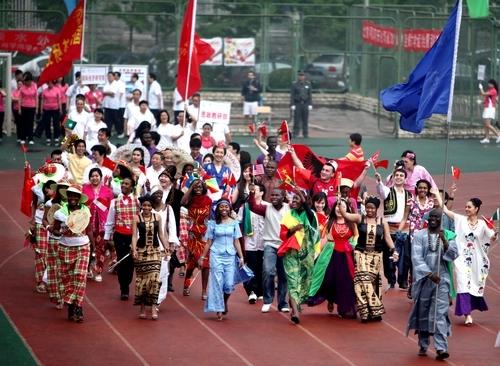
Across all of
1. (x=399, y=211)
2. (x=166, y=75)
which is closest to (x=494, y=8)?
(x=166, y=75)

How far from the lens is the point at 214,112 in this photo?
80.6 ft

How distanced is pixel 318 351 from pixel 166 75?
2142 centimetres

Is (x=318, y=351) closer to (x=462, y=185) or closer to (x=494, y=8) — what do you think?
(x=462, y=185)

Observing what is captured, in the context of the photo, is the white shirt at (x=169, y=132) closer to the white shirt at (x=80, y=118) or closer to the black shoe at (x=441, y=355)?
the white shirt at (x=80, y=118)

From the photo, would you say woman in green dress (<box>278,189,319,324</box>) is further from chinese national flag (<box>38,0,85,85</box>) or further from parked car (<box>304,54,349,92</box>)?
parked car (<box>304,54,349,92</box>)

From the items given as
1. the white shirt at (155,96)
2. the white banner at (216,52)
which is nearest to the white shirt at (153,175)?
the white shirt at (155,96)

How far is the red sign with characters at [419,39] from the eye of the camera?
3425 cm

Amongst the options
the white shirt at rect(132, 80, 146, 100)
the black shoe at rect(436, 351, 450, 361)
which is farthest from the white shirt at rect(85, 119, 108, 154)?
the black shoe at rect(436, 351, 450, 361)

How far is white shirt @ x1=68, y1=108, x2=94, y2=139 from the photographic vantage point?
23547 millimetres

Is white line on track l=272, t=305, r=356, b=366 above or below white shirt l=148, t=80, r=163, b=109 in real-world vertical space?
below

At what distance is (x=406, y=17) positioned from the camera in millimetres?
35031

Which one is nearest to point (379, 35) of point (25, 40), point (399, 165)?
point (25, 40)

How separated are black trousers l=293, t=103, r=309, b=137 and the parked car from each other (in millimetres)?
2670

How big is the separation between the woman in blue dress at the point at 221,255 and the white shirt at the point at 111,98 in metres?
16.0
